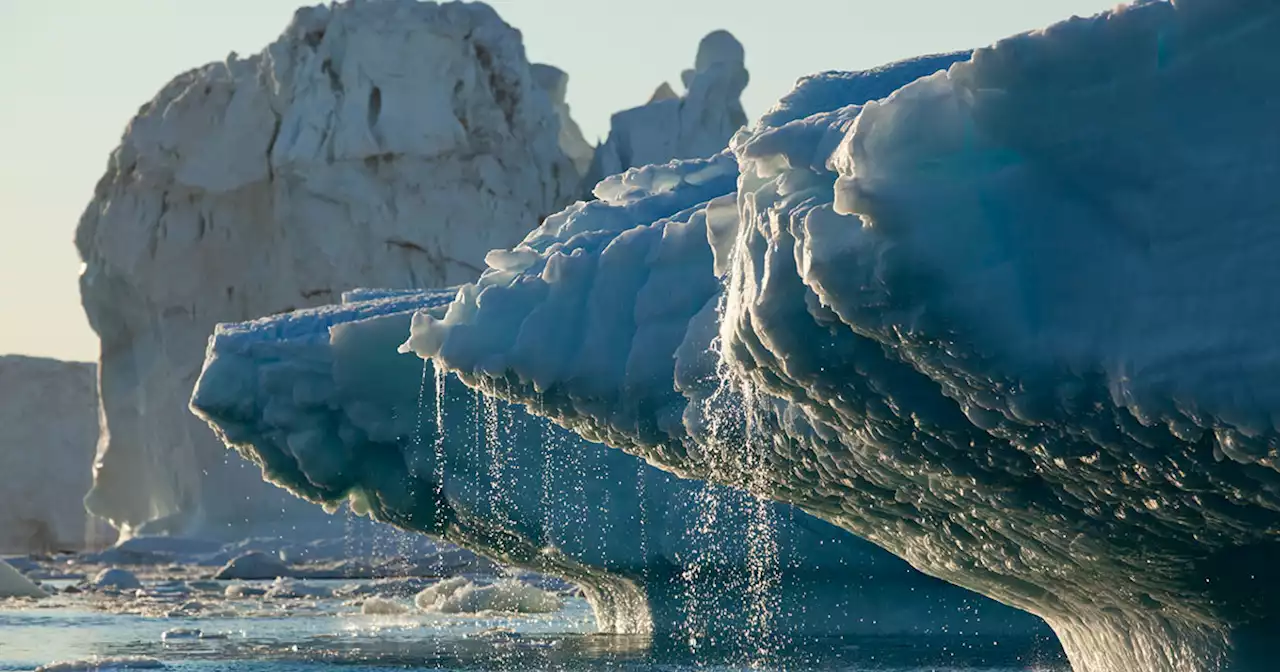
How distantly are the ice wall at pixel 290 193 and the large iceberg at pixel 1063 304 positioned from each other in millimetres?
25805

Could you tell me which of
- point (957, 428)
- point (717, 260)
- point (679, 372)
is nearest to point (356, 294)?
point (679, 372)

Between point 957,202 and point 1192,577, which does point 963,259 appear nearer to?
point 957,202

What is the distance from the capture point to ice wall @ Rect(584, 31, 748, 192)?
1394 inches

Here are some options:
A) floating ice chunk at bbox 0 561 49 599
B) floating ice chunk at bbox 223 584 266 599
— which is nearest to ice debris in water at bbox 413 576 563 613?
floating ice chunk at bbox 223 584 266 599

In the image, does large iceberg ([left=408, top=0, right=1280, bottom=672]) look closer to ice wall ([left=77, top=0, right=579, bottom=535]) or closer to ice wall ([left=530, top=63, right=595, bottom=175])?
ice wall ([left=77, top=0, right=579, bottom=535])

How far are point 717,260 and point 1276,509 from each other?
100 inches

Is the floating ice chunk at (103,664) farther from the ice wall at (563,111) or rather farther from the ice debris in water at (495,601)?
the ice wall at (563,111)

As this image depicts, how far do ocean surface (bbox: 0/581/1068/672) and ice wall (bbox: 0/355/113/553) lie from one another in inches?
1162

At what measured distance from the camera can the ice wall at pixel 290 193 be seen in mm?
33469

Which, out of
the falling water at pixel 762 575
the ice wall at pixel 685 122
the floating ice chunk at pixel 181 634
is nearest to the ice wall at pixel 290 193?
the ice wall at pixel 685 122

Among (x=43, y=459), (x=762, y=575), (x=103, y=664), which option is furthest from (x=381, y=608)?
(x=43, y=459)

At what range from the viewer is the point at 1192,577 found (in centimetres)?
735

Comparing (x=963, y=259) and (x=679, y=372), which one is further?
(x=679, y=372)

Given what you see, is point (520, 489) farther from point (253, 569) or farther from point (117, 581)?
point (253, 569)
